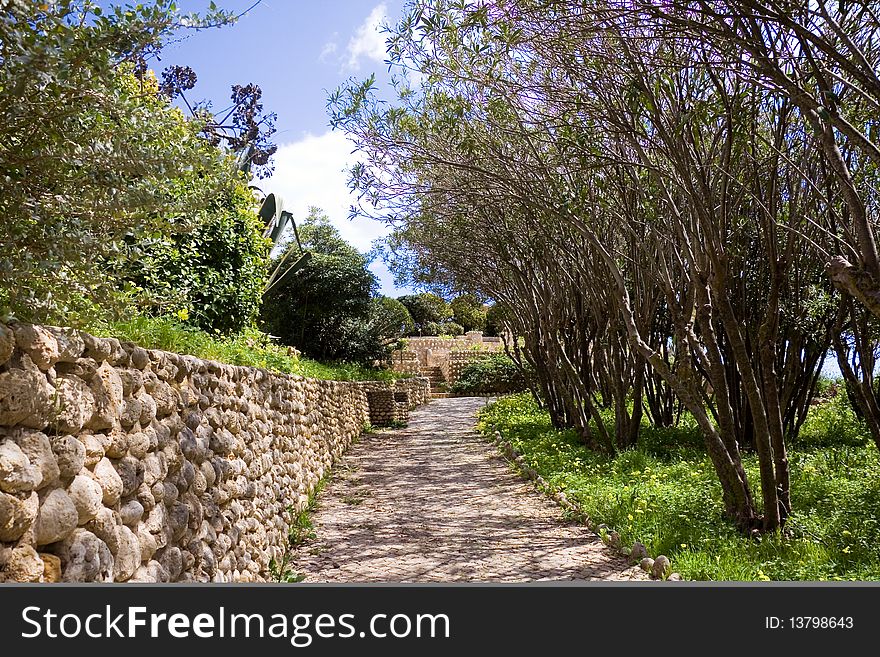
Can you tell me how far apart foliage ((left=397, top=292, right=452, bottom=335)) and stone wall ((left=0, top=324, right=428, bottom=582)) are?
33.8m

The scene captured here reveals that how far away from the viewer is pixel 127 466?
3197 mm

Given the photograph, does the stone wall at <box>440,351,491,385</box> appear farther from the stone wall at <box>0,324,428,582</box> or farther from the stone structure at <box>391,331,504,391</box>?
the stone wall at <box>0,324,428,582</box>

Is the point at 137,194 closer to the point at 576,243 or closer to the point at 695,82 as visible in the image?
Result: the point at 695,82

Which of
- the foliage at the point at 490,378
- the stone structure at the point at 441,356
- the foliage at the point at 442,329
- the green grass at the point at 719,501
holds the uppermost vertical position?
the foliage at the point at 442,329

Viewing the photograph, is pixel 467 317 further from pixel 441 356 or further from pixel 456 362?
pixel 456 362

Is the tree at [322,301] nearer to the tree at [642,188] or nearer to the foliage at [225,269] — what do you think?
the tree at [642,188]

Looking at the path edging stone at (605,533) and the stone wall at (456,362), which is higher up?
the stone wall at (456,362)

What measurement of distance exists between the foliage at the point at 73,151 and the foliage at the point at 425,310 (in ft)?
121

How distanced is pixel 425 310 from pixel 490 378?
1148 centimetres

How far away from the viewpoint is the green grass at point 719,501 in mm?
4855

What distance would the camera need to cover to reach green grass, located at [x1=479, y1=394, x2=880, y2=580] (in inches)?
191

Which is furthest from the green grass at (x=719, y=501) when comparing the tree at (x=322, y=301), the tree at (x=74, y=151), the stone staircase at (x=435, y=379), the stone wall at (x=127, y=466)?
the stone staircase at (x=435, y=379)

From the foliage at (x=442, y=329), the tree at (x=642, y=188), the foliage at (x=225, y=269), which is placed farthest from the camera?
the foliage at (x=442, y=329)
